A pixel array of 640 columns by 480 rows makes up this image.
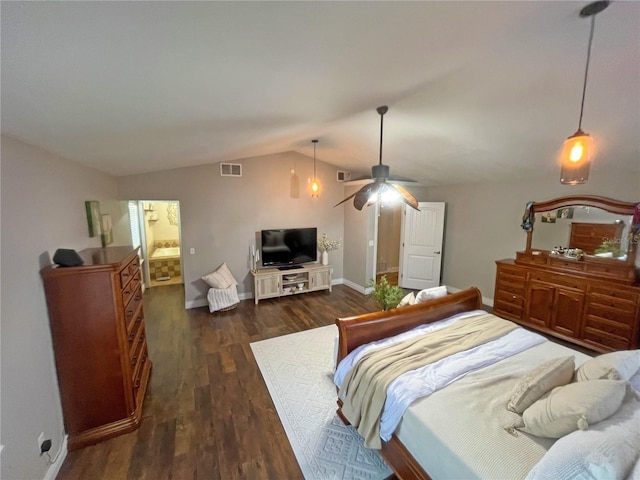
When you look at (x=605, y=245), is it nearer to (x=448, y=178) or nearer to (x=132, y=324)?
(x=448, y=178)

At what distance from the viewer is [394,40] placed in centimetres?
135

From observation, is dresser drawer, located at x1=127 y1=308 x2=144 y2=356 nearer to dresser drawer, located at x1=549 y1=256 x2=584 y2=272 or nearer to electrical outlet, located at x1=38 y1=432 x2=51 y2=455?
electrical outlet, located at x1=38 y1=432 x2=51 y2=455

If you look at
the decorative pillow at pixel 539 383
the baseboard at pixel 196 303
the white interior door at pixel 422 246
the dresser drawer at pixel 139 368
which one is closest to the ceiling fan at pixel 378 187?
the decorative pillow at pixel 539 383

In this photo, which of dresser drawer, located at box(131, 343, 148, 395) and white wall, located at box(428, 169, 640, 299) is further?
white wall, located at box(428, 169, 640, 299)

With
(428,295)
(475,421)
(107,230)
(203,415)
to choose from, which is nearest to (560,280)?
(428,295)

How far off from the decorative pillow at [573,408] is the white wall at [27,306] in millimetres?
2930

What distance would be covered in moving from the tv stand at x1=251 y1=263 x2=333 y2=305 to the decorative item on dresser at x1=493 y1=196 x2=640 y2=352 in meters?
3.20

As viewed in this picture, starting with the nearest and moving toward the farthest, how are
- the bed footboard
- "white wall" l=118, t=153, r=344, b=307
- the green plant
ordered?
the bed footboard, the green plant, "white wall" l=118, t=153, r=344, b=307

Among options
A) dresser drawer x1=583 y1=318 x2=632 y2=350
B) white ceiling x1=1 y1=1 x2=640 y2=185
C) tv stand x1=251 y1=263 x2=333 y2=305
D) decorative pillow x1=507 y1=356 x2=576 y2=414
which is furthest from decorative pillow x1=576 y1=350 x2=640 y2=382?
tv stand x1=251 y1=263 x2=333 y2=305

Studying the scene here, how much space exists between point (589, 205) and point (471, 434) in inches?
154

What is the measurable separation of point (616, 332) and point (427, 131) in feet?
11.1

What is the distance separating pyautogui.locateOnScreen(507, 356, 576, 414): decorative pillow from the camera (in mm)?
1646

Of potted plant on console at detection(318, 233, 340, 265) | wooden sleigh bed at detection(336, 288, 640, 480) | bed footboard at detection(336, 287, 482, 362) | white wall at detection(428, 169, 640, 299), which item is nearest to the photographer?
wooden sleigh bed at detection(336, 288, 640, 480)

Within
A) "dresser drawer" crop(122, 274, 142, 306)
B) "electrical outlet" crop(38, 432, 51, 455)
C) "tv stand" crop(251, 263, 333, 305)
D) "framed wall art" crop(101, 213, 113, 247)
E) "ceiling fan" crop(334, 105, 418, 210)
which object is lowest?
"electrical outlet" crop(38, 432, 51, 455)
